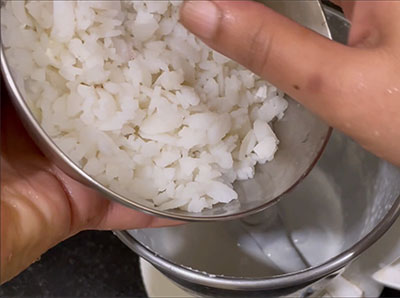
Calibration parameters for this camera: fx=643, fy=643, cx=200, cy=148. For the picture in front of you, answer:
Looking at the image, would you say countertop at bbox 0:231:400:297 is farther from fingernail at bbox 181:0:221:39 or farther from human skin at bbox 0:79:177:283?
fingernail at bbox 181:0:221:39

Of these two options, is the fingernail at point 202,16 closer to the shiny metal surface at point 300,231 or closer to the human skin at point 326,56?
the human skin at point 326,56

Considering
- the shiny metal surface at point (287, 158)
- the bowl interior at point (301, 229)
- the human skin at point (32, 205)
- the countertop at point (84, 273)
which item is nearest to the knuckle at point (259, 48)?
the shiny metal surface at point (287, 158)

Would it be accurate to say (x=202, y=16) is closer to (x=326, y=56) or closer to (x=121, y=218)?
(x=326, y=56)

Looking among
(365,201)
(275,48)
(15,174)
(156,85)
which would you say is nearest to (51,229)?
(15,174)

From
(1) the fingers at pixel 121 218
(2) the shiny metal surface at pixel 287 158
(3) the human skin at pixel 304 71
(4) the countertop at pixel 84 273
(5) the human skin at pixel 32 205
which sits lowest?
(4) the countertop at pixel 84 273

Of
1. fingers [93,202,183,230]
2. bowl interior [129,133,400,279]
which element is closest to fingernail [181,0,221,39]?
fingers [93,202,183,230]
